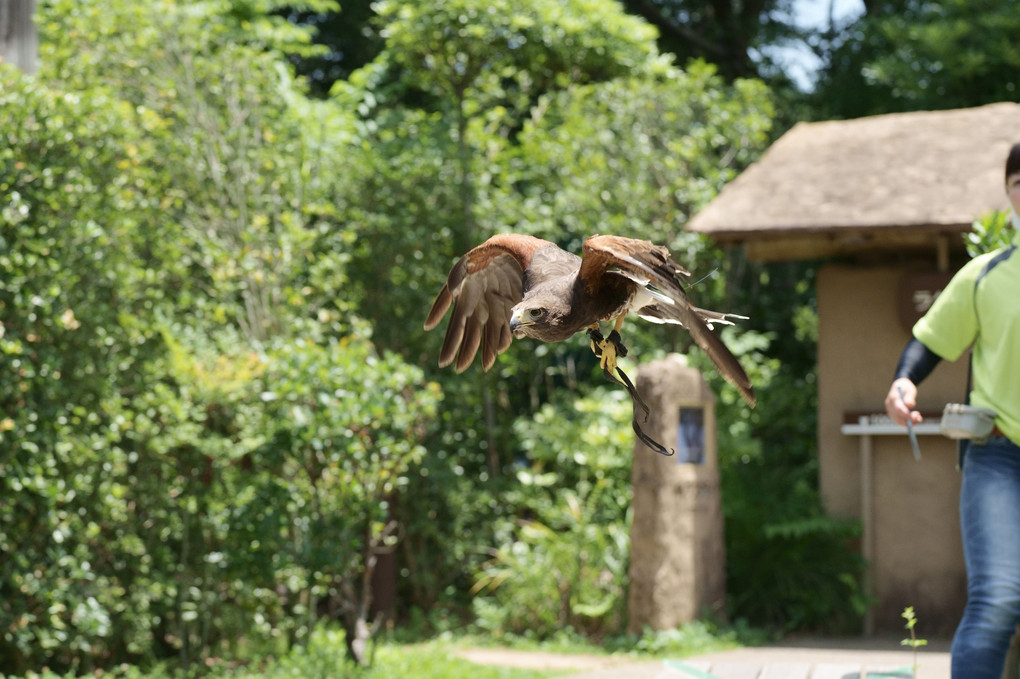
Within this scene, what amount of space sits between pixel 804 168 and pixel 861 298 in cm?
106

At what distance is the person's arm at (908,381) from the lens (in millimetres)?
3621

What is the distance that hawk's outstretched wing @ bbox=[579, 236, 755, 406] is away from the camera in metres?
2.60

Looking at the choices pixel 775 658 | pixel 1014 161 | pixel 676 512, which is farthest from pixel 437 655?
pixel 1014 161

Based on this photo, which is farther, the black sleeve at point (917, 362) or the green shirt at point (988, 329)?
the black sleeve at point (917, 362)

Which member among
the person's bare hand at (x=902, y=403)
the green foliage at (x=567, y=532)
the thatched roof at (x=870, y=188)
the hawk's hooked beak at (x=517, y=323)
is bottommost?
the green foliage at (x=567, y=532)

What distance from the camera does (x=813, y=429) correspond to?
31.7 feet

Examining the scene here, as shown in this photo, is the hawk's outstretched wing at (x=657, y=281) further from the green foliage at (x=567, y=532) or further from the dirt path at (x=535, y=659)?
the green foliage at (x=567, y=532)

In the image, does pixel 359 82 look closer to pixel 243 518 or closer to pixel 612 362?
pixel 243 518

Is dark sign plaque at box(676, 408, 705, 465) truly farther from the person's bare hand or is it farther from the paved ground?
the person's bare hand

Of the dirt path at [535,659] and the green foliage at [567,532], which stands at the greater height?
the green foliage at [567,532]

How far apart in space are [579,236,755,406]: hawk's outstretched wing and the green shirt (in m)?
1.26

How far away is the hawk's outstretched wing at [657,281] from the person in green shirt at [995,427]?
1168mm

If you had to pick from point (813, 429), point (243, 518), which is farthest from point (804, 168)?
point (243, 518)

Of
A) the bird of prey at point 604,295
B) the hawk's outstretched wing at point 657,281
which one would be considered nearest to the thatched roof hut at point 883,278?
the bird of prey at point 604,295
